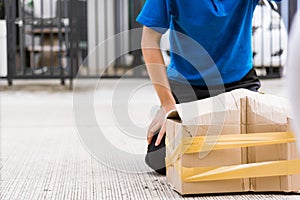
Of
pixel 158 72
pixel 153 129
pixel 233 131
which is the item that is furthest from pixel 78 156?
pixel 233 131

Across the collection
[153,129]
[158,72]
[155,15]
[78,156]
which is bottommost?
[78,156]

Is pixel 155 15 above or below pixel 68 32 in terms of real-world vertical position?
above

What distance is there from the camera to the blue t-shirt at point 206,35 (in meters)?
1.28

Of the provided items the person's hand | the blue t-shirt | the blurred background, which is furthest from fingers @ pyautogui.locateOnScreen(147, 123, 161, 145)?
the blurred background

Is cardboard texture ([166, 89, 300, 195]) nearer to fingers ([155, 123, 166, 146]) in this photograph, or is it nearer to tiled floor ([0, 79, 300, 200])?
tiled floor ([0, 79, 300, 200])

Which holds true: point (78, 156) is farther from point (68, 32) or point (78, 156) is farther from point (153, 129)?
point (68, 32)

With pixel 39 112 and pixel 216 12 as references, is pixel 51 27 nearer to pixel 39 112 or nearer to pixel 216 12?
pixel 39 112

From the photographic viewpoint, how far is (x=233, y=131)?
1.10 metres

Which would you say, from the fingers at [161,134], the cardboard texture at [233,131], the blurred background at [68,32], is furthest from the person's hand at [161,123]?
the blurred background at [68,32]

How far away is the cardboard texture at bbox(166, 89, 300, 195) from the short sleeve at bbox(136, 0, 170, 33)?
0.24 metres

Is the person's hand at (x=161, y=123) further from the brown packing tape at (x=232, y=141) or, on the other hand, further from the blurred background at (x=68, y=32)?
the blurred background at (x=68, y=32)

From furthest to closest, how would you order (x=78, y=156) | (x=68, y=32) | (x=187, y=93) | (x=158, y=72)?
(x=68, y=32)
(x=78, y=156)
(x=187, y=93)
(x=158, y=72)

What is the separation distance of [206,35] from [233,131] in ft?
1.02

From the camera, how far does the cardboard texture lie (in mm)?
1072
